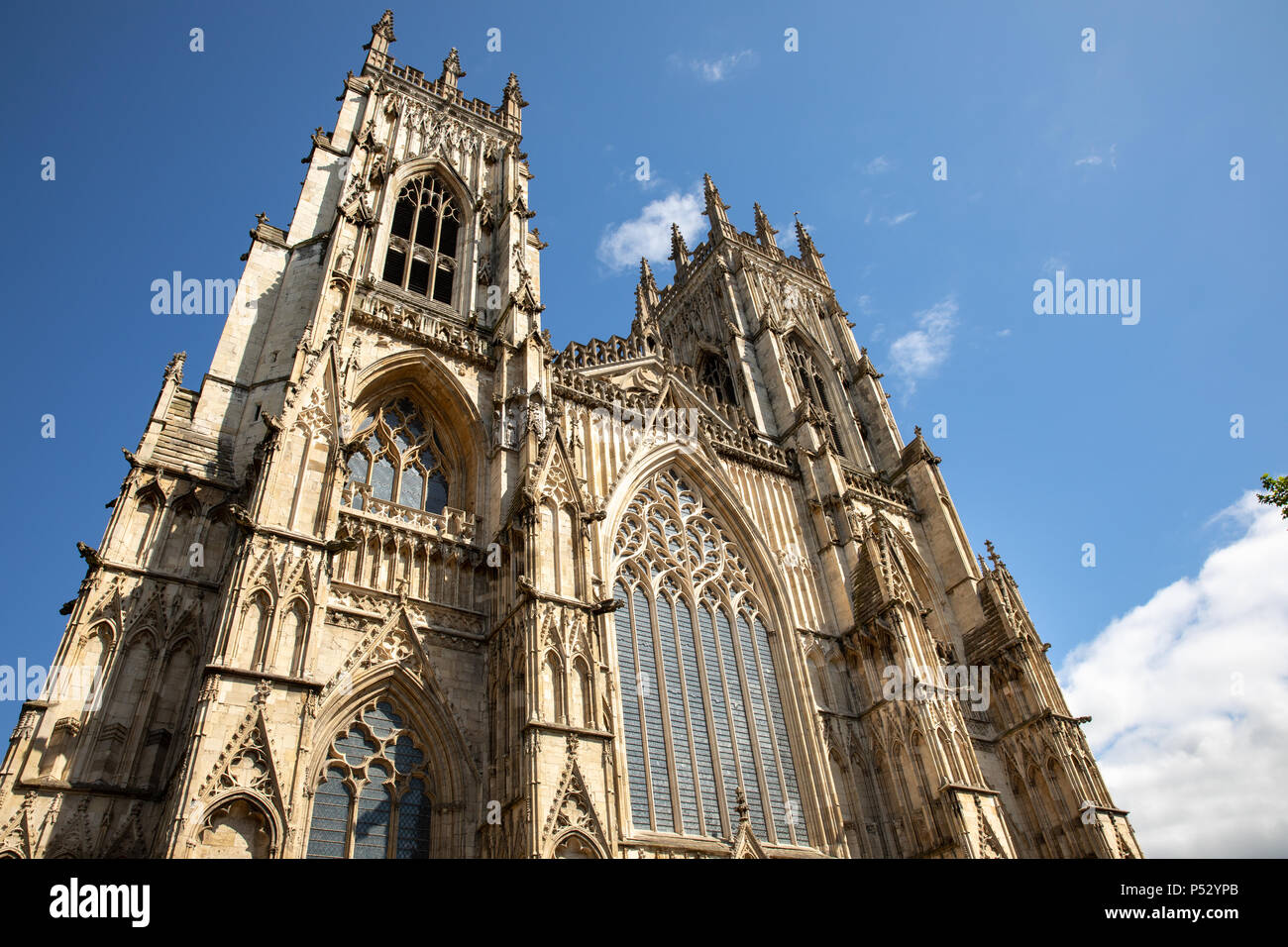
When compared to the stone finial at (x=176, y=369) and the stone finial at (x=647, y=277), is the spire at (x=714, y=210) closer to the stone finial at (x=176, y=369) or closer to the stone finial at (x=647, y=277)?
the stone finial at (x=647, y=277)

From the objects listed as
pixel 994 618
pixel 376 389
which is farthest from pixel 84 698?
pixel 994 618

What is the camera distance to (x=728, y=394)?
100 ft

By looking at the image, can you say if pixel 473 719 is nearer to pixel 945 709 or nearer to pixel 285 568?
pixel 285 568

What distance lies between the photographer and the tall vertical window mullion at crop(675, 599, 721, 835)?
15922mm

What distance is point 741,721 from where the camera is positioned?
58.6 ft

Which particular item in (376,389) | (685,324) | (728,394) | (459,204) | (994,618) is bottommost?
(994,618)

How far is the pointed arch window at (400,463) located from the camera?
16906 mm

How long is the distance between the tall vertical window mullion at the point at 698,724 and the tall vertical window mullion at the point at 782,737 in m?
1.80

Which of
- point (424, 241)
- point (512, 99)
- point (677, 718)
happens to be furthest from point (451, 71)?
point (677, 718)

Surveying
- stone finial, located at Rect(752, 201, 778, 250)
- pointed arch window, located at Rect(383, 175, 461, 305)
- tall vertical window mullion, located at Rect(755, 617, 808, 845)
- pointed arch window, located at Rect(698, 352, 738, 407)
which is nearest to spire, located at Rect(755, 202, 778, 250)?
stone finial, located at Rect(752, 201, 778, 250)

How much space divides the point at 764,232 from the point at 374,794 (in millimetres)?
32211

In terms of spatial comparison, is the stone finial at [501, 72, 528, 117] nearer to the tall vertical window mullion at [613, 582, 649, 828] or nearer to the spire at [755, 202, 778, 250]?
the spire at [755, 202, 778, 250]

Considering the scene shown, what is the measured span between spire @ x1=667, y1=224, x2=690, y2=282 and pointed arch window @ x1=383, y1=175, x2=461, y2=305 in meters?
15.0
